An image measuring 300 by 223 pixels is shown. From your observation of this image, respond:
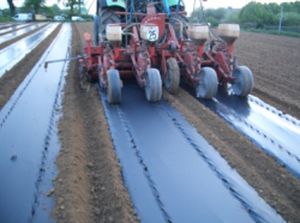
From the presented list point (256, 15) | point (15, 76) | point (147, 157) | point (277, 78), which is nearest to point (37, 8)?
point (256, 15)

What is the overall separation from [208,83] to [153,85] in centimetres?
108

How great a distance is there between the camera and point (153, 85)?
250 inches

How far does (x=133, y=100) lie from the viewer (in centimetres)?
679

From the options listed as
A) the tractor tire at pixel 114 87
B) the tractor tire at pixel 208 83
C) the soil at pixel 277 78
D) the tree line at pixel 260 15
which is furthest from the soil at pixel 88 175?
the tree line at pixel 260 15

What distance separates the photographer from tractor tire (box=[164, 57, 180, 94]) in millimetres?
6922

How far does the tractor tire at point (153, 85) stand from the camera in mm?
6348

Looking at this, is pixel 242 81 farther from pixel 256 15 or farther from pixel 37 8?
pixel 37 8

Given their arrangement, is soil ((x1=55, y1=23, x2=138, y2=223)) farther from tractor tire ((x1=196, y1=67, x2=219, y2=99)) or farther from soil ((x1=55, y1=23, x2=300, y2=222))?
tractor tire ((x1=196, y1=67, x2=219, y2=99))

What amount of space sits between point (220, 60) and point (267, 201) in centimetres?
426

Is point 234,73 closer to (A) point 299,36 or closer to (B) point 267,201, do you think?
(B) point 267,201

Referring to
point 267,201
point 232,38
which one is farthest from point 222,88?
point 267,201

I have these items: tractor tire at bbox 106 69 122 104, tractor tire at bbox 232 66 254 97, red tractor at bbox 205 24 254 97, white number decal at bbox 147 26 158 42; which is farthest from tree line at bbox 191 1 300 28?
tractor tire at bbox 106 69 122 104

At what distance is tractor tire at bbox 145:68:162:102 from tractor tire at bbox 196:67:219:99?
94cm

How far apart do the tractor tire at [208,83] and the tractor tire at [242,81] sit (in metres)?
0.56
